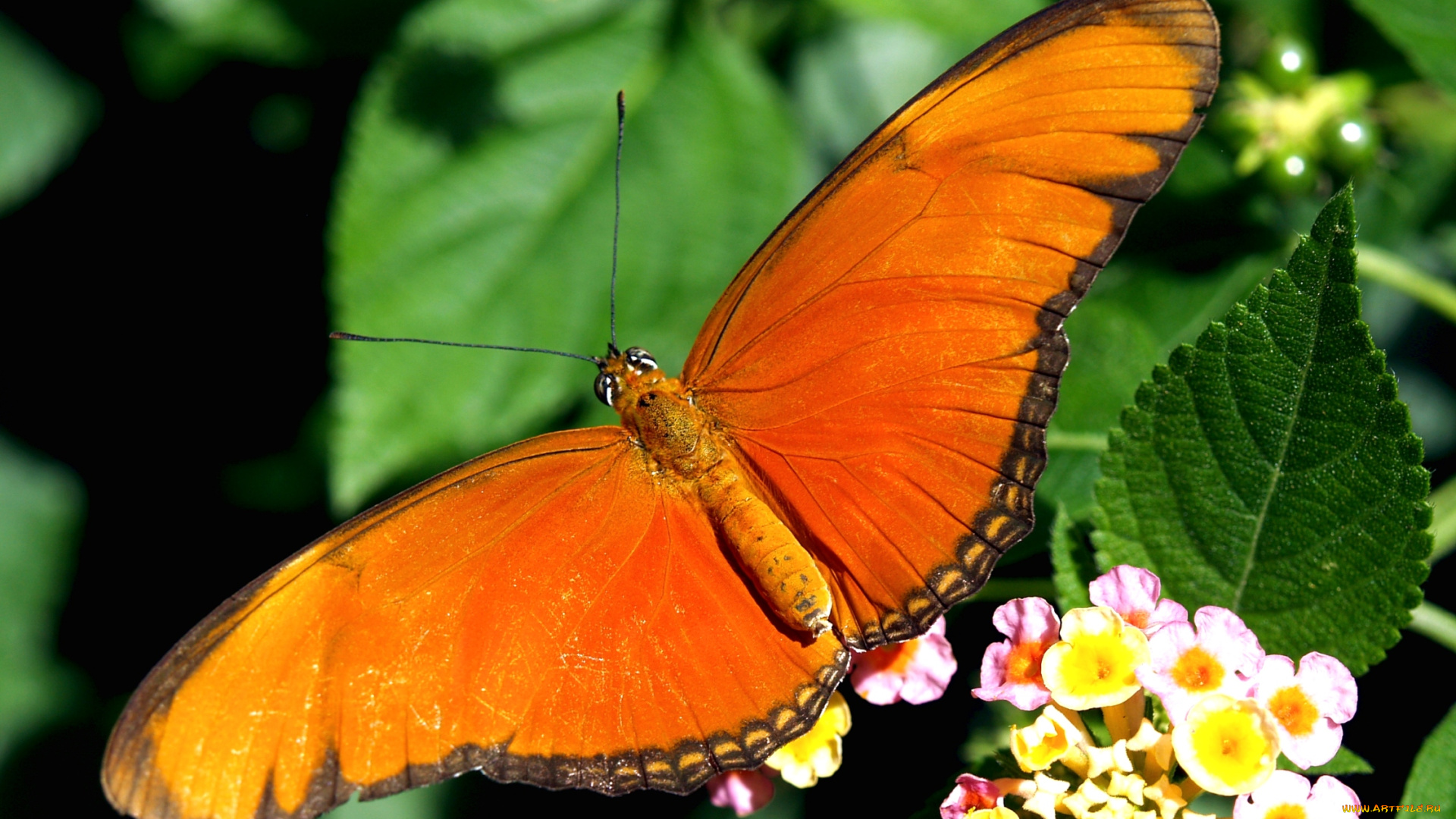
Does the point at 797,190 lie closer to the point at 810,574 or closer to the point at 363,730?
the point at 810,574

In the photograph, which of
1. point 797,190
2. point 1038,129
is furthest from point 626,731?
point 797,190

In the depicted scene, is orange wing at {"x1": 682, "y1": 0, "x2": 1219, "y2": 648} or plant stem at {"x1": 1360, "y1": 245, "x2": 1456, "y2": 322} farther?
plant stem at {"x1": 1360, "y1": 245, "x2": 1456, "y2": 322}

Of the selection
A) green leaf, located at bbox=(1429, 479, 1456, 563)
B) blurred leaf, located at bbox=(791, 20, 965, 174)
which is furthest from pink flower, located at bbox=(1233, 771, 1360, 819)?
blurred leaf, located at bbox=(791, 20, 965, 174)

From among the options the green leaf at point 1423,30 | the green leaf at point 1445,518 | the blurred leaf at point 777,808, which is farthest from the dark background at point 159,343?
the green leaf at point 1423,30

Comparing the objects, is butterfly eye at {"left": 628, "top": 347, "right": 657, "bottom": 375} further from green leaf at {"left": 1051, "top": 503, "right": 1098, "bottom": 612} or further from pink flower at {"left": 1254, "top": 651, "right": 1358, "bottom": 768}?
pink flower at {"left": 1254, "top": 651, "right": 1358, "bottom": 768}

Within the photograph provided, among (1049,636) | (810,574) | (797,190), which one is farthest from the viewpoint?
(797,190)

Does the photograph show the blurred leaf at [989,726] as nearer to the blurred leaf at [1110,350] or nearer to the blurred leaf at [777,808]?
the blurred leaf at [1110,350]

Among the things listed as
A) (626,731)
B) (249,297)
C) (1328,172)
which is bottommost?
(626,731)
